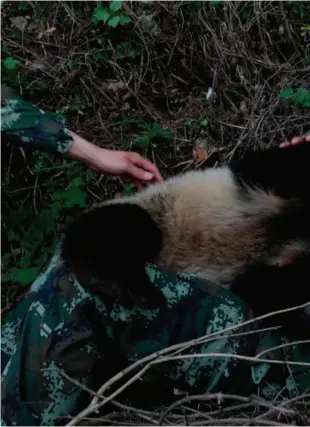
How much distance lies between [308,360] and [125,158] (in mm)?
1041

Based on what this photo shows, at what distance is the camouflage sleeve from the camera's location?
290 centimetres

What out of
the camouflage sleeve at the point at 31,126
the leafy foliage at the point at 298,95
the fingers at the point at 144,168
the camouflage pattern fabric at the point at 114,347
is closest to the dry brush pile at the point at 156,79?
the leafy foliage at the point at 298,95

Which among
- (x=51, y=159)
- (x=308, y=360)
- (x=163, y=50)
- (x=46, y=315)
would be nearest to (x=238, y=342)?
(x=308, y=360)

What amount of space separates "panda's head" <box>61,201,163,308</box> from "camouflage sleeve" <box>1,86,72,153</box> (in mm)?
313

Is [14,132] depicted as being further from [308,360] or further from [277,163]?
[308,360]

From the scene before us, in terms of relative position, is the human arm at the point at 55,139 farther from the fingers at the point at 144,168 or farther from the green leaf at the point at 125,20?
the green leaf at the point at 125,20

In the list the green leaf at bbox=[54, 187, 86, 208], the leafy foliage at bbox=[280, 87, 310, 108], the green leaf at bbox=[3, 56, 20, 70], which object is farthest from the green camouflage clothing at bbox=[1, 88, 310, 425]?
the green leaf at bbox=[3, 56, 20, 70]

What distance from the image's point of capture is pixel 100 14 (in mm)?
4242

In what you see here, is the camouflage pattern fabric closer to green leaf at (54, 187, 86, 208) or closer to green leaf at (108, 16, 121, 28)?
green leaf at (54, 187, 86, 208)

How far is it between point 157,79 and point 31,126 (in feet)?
4.65

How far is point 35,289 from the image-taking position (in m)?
2.83

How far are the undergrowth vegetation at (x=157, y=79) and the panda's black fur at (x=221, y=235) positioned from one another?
79 cm

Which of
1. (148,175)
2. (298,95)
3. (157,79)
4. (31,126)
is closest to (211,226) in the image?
(148,175)

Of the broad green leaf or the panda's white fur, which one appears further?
the broad green leaf
